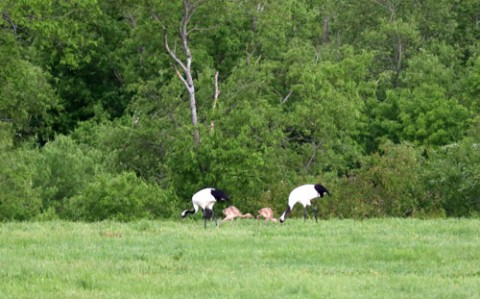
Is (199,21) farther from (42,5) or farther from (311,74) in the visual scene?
(42,5)

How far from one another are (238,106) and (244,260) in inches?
1017

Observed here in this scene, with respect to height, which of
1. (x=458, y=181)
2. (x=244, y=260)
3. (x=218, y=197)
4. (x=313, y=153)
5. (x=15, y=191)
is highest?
(x=313, y=153)

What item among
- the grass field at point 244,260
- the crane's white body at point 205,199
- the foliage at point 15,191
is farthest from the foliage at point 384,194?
the foliage at point 15,191

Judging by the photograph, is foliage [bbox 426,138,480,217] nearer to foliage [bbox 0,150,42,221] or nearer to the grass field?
the grass field

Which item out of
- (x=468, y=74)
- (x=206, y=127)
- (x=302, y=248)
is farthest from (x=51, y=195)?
(x=468, y=74)

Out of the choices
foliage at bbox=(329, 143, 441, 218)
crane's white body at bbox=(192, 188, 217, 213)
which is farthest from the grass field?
foliage at bbox=(329, 143, 441, 218)

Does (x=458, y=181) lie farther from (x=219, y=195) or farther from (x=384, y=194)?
(x=219, y=195)

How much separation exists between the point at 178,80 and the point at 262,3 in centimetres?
1235

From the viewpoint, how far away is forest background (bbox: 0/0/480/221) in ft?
99.9

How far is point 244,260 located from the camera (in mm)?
17297

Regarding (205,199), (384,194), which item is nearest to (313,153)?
(384,194)

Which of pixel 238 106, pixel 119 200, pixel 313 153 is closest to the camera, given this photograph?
pixel 119 200

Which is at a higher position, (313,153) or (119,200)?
(313,153)

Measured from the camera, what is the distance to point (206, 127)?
1572 inches
